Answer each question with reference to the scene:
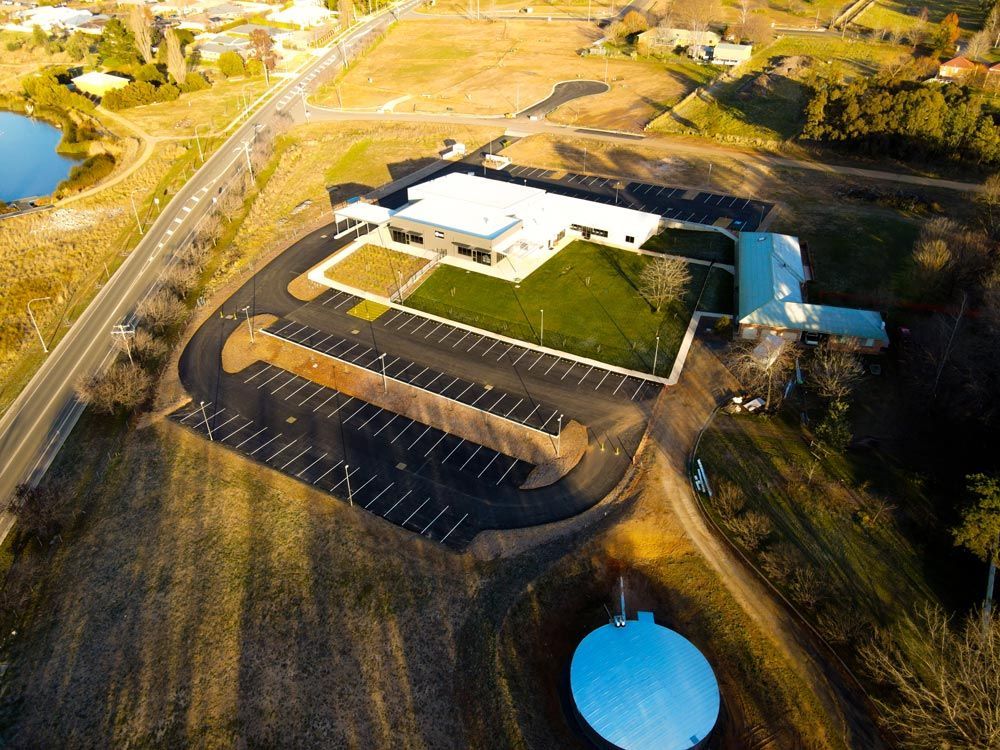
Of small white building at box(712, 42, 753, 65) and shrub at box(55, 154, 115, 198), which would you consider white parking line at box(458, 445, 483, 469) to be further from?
small white building at box(712, 42, 753, 65)

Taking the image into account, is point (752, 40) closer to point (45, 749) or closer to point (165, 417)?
point (165, 417)

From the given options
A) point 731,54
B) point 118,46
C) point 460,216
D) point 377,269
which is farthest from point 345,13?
point 377,269

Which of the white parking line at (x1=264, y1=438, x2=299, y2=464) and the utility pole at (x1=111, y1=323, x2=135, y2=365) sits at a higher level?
the utility pole at (x1=111, y1=323, x2=135, y2=365)

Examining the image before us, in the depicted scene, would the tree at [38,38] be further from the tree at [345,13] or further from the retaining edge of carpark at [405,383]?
the retaining edge of carpark at [405,383]

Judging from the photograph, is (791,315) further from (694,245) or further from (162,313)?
(162,313)

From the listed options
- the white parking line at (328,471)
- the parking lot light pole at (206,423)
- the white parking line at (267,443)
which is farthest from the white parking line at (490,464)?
the parking lot light pole at (206,423)

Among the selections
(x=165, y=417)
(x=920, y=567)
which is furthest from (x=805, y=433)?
(x=165, y=417)

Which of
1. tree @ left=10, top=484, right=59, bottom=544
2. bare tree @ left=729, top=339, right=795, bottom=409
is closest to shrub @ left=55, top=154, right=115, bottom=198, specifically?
tree @ left=10, top=484, right=59, bottom=544
